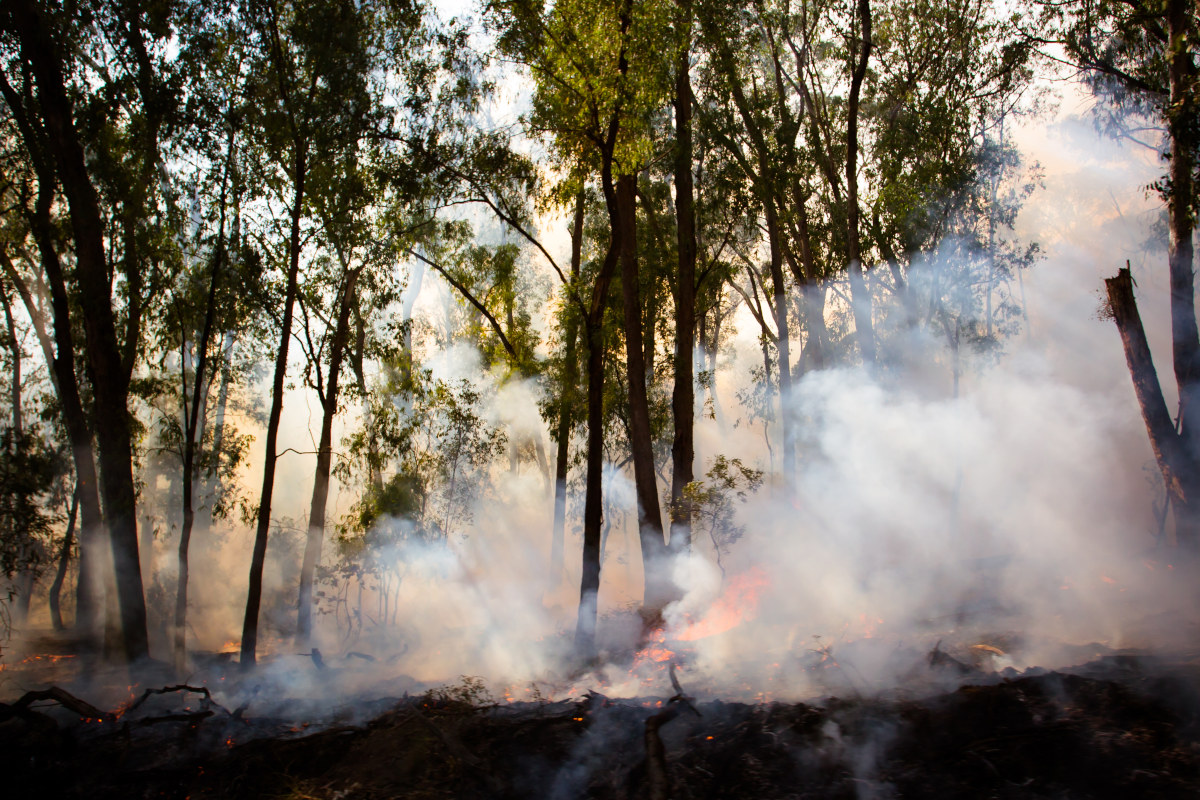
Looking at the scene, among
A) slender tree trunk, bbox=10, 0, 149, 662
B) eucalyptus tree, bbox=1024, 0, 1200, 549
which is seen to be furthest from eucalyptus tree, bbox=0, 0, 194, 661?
eucalyptus tree, bbox=1024, 0, 1200, 549

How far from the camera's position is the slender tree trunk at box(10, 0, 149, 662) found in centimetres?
948

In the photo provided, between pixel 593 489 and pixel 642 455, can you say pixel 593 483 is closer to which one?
pixel 593 489

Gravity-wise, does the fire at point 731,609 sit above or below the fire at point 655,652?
above

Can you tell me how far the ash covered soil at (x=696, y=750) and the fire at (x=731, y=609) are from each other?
14.0ft

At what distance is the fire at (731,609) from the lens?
1066 centimetres

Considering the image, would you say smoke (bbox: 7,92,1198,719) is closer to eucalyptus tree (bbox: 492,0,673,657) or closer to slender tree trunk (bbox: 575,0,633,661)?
slender tree trunk (bbox: 575,0,633,661)

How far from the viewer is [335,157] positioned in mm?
12023

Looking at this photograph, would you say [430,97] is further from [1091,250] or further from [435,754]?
[1091,250]

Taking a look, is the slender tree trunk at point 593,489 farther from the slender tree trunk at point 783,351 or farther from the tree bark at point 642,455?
the slender tree trunk at point 783,351

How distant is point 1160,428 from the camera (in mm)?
9023

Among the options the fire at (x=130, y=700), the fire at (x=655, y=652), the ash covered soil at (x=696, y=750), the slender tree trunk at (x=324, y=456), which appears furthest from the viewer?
the slender tree trunk at (x=324, y=456)

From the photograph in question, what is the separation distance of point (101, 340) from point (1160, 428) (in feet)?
48.4

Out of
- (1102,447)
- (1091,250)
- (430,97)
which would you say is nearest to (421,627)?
(430,97)

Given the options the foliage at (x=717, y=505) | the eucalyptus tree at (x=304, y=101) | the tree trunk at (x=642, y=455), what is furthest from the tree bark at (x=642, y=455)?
the eucalyptus tree at (x=304, y=101)
